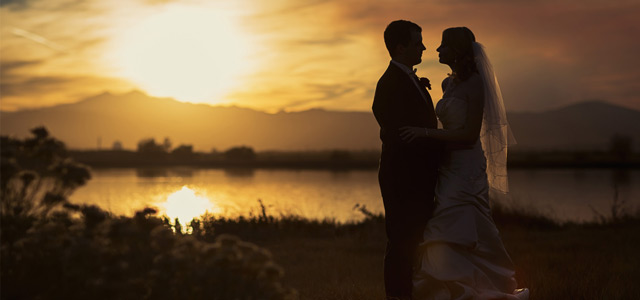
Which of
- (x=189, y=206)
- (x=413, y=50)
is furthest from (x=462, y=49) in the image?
(x=189, y=206)

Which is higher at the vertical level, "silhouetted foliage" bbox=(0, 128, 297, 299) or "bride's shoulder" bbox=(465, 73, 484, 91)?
"bride's shoulder" bbox=(465, 73, 484, 91)

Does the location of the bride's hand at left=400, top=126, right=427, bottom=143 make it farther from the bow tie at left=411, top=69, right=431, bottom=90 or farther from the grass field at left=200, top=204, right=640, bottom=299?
the grass field at left=200, top=204, right=640, bottom=299

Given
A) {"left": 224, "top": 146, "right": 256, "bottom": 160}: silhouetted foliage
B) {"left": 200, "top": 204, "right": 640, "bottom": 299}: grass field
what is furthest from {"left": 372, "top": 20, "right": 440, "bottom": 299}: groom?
{"left": 224, "top": 146, "right": 256, "bottom": 160}: silhouetted foliage

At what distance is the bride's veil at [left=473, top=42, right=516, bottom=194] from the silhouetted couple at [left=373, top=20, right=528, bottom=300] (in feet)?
0.05

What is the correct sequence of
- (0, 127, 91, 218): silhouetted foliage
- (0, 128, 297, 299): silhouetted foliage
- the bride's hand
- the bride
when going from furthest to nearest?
the bride < the bride's hand < (0, 127, 91, 218): silhouetted foliage < (0, 128, 297, 299): silhouetted foliage

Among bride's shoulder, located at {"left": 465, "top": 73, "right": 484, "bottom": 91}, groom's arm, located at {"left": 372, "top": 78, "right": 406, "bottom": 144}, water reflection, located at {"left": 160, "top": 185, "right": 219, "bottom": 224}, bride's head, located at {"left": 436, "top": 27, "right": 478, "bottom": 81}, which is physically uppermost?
bride's head, located at {"left": 436, "top": 27, "right": 478, "bottom": 81}

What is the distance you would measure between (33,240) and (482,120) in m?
3.97

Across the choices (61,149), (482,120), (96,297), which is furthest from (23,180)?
(482,120)

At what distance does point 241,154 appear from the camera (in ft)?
345

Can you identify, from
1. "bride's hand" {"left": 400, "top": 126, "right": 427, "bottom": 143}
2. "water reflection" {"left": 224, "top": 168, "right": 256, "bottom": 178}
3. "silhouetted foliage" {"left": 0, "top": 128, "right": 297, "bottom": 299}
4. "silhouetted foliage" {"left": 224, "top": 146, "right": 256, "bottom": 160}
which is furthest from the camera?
"silhouetted foliage" {"left": 224, "top": 146, "right": 256, "bottom": 160}

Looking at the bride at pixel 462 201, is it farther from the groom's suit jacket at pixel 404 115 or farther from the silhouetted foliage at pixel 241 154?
the silhouetted foliage at pixel 241 154

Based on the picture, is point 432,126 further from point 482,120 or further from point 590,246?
point 590,246

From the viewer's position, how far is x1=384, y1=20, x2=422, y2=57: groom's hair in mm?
5180

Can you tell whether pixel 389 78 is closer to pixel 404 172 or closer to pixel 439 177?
pixel 404 172
